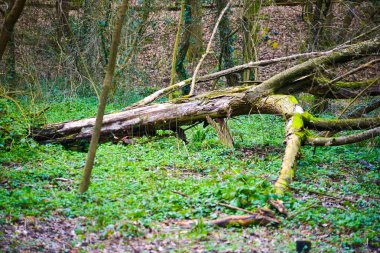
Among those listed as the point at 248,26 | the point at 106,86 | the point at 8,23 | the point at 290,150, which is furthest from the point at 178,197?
the point at 248,26

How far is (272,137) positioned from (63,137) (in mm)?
5294

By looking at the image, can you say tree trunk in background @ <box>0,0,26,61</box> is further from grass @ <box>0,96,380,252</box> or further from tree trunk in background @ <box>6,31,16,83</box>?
tree trunk in background @ <box>6,31,16,83</box>

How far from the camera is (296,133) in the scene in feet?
27.1

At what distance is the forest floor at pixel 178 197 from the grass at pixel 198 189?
2 cm

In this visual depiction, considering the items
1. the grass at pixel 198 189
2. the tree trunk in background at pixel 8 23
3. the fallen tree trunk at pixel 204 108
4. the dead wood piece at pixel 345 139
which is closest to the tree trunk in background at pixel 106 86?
the grass at pixel 198 189

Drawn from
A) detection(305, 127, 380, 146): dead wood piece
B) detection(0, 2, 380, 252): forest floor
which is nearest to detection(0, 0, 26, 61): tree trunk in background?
detection(0, 2, 380, 252): forest floor

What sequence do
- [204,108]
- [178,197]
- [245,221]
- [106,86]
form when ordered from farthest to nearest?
[204,108] → [178,197] → [106,86] → [245,221]

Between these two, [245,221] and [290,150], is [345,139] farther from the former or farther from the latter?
[245,221]

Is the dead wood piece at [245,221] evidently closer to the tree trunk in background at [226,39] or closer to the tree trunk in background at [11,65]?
the tree trunk in background at [226,39]

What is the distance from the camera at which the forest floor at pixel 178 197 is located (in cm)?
520

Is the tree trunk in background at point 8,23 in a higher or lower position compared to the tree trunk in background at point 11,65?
higher

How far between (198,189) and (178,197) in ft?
1.67

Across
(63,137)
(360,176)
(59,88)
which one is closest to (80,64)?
(59,88)

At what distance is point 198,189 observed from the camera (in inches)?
275
